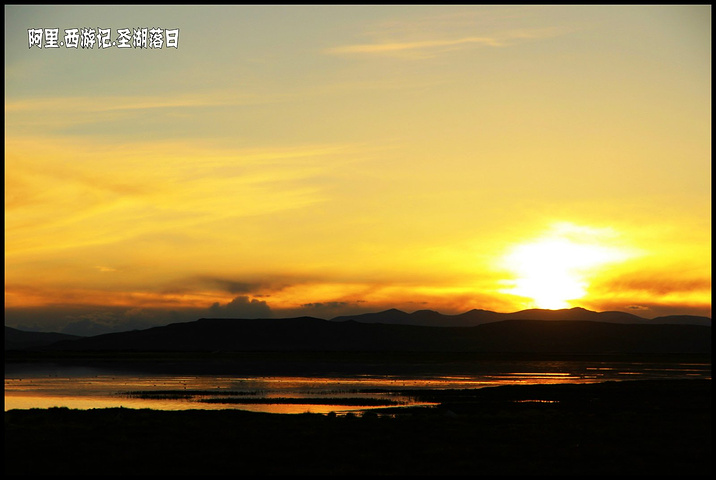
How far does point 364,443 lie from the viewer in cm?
3262

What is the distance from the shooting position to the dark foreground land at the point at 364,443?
2755 centimetres

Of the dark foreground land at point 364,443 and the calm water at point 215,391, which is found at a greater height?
the calm water at point 215,391

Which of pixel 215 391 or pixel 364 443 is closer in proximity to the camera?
pixel 364 443

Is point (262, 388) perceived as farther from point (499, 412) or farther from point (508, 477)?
point (508, 477)

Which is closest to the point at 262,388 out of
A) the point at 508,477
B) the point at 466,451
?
the point at 466,451

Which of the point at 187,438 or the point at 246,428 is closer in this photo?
the point at 187,438

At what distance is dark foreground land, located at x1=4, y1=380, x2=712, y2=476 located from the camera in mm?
27547

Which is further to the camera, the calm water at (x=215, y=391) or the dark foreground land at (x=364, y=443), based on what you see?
the calm water at (x=215, y=391)

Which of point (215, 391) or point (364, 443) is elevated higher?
point (215, 391)

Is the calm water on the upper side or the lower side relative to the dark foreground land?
upper

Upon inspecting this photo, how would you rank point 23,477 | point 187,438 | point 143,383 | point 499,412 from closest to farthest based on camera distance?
1. point 23,477
2. point 187,438
3. point 499,412
4. point 143,383

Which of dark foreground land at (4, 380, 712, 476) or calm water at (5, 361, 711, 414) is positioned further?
calm water at (5, 361, 711, 414)

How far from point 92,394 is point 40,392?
4774mm

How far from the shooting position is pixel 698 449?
31109 millimetres
